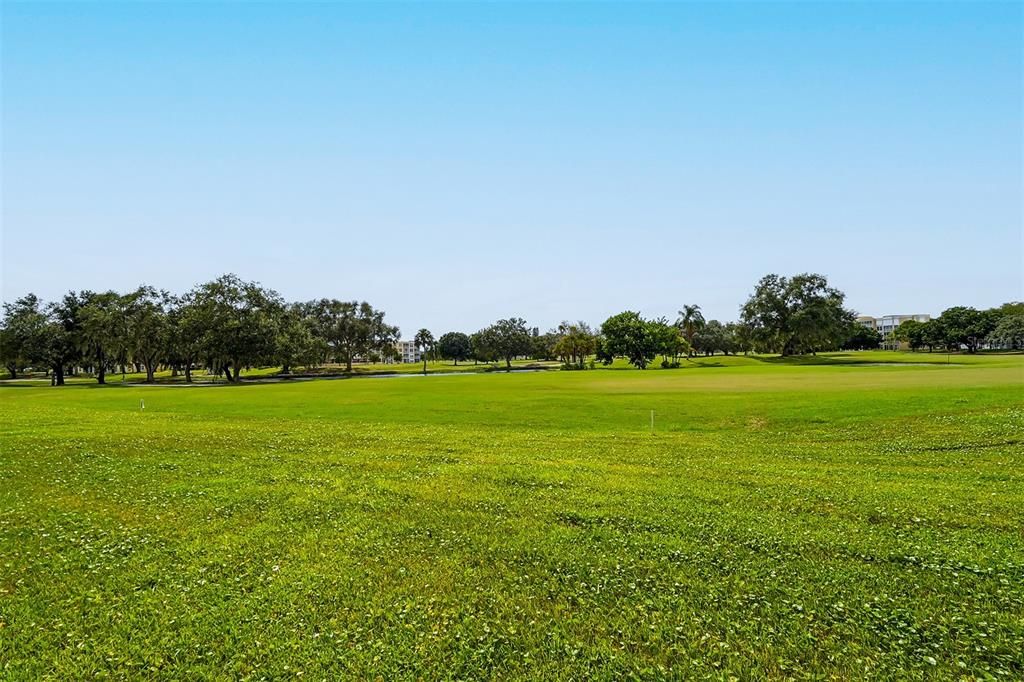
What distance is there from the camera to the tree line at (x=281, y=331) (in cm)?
10131

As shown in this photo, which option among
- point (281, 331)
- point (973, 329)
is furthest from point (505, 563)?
point (973, 329)

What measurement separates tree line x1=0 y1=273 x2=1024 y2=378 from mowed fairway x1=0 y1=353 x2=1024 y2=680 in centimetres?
8929

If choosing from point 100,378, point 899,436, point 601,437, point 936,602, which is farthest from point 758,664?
point 100,378

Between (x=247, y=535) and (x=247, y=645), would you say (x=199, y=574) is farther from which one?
(x=247, y=645)

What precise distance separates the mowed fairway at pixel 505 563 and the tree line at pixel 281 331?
89293mm

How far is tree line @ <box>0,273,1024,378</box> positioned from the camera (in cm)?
10131

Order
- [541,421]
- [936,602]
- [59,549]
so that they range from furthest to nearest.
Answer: [541,421] < [59,549] < [936,602]

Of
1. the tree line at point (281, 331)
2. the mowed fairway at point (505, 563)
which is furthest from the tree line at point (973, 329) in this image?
the mowed fairway at point (505, 563)

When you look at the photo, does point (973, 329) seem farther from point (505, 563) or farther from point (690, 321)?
point (505, 563)

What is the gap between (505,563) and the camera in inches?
Answer: 442

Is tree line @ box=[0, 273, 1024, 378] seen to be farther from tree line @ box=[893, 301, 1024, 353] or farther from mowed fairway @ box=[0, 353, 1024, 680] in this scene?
mowed fairway @ box=[0, 353, 1024, 680]

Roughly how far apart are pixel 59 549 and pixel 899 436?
3336 centimetres

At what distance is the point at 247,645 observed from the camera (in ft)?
27.7

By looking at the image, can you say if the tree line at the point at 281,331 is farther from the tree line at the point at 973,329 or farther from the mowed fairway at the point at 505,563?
the mowed fairway at the point at 505,563
